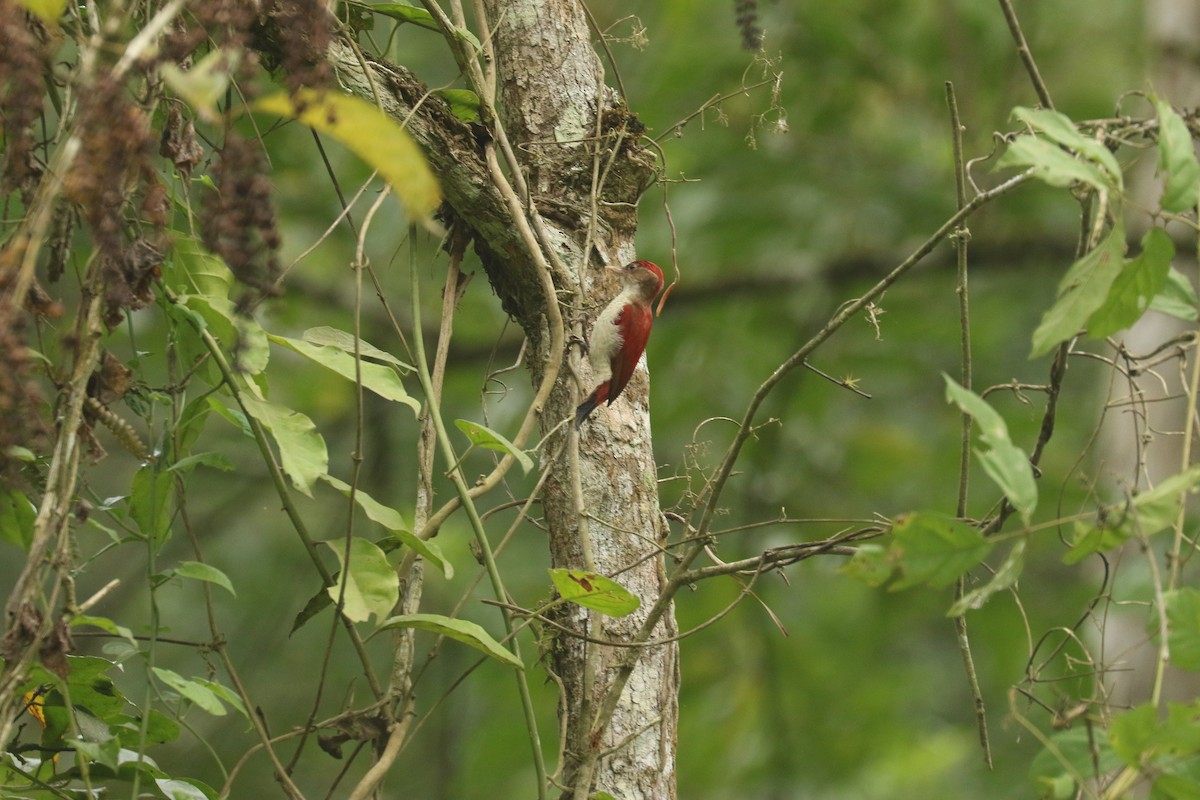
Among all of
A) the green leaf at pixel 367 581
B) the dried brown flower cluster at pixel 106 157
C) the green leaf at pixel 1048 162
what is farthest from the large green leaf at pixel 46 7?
the green leaf at pixel 1048 162

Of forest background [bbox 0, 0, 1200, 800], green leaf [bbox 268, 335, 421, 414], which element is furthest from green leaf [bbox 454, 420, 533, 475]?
forest background [bbox 0, 0, 1200, 800]

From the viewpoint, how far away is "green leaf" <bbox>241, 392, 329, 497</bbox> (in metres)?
2.04

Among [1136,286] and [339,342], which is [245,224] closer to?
[339,342]

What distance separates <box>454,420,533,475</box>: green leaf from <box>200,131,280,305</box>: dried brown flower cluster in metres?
0.95

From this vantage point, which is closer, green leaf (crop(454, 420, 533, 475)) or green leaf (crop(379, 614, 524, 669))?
green leaf (crop(379, 614, 524, 669))

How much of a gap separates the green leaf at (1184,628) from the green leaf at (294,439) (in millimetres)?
1348

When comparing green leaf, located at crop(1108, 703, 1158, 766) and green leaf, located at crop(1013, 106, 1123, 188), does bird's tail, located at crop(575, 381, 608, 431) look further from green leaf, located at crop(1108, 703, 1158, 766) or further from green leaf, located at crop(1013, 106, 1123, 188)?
green leaf, located at crop(1108, 703, 1158, 766)

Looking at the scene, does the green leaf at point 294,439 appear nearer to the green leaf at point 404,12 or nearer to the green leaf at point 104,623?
the green leaf at point 104,623

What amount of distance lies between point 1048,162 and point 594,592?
1116mm

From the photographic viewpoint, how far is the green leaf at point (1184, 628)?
5.05ft

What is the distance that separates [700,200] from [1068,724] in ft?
17.5

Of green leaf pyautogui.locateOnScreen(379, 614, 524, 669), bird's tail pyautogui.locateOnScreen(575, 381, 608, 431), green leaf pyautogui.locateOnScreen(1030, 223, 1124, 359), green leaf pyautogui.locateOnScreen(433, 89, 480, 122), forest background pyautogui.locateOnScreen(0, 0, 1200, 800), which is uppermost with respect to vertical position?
green leaf pyautogui.locateOnScreen(433, 89, 480, 122)

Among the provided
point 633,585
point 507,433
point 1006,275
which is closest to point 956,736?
point 1006,275

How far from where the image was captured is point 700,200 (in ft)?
22.6
